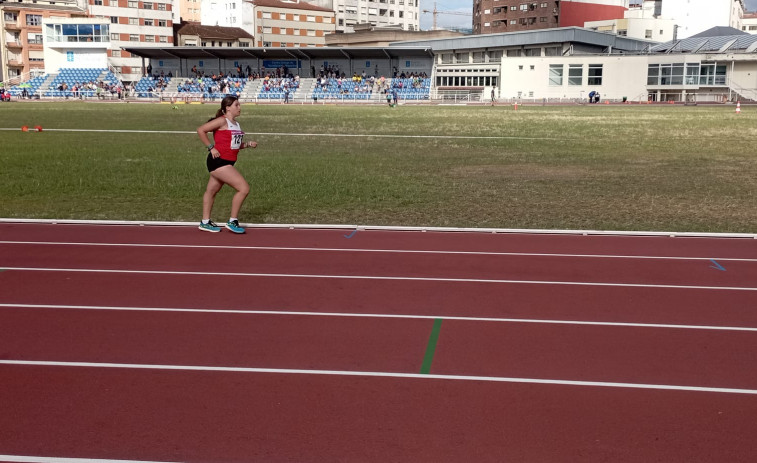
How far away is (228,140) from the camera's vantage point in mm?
10195

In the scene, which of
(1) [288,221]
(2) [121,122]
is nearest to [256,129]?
(2) [121,122]

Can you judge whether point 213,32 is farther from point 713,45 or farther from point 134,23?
point 713,45

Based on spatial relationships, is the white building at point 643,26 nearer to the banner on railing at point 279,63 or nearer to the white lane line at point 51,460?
the banner on railing at point 279,63

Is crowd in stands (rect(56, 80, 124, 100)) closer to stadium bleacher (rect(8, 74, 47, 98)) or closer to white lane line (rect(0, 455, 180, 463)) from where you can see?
stadium bleacher (rect(8, 74, 47, 98))

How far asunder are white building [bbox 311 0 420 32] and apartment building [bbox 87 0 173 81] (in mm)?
29767

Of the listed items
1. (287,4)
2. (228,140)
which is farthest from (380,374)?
(287,4)

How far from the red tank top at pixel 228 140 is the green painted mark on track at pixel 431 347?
184 inches

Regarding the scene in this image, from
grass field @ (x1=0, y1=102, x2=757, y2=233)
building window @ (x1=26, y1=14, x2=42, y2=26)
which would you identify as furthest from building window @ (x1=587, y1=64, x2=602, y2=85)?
building window @ (x1=26, y1=14, x2=42, y2=26)

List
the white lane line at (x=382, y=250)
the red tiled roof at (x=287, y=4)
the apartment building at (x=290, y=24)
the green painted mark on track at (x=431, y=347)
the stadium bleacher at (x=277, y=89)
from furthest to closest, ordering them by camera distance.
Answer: the apartment building at (x=290, y=24) < the red tiled roof at (x=287, y=4) < the stadium bleacher at (x=277, y=89) < the white lane line at (x=382, y=250) < the green painted mark on track at (x=431, y=347)

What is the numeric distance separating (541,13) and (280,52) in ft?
125

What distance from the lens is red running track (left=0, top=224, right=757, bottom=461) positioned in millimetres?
4371

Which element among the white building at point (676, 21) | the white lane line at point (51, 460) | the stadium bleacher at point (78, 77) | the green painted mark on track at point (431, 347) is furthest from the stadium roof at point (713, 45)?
the white lane line at point (51, 460)

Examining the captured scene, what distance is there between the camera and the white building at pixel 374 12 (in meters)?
124

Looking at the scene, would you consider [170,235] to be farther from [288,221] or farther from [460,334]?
[460,334]
